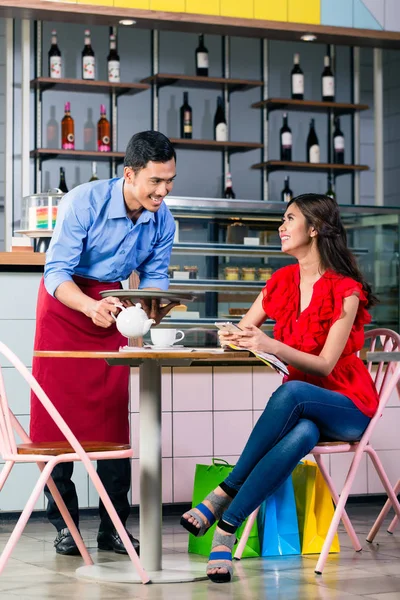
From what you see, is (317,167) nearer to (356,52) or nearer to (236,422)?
(356,52)

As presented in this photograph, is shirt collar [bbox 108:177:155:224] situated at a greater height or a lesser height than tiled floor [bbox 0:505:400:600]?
greater

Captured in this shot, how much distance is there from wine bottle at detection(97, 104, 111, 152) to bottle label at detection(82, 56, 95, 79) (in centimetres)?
22

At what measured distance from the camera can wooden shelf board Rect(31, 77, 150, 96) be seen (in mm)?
6586

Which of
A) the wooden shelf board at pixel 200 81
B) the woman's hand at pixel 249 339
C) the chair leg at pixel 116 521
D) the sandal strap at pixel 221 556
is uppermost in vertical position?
the wooden shelf board at pixel 200 81

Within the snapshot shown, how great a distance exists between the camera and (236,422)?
446cm

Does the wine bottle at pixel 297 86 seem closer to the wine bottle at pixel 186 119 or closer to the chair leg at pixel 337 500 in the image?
the wine bottle at pixel 186 119

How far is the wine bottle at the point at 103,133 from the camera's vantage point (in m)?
6.75

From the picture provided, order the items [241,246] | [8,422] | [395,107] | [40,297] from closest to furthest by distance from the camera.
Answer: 1. [8,422]
2. [40,297]
3. [241,246]
4. [395,107]

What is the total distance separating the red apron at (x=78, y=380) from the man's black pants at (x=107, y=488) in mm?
139

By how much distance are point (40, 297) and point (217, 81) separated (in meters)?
3.90

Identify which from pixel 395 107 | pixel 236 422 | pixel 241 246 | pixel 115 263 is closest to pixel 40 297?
pixel 115 263

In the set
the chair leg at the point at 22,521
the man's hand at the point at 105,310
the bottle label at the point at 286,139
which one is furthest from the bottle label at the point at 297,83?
the chair leg at the point at 22,521

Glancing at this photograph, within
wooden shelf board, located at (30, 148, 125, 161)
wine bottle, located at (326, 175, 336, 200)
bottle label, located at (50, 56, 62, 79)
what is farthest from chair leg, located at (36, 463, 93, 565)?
wine bottle, located at (326, 175, 336, 200)

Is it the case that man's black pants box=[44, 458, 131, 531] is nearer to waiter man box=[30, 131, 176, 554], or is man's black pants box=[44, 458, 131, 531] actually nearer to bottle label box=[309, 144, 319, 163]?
waiter man box=[30, 131, 176, 554]
